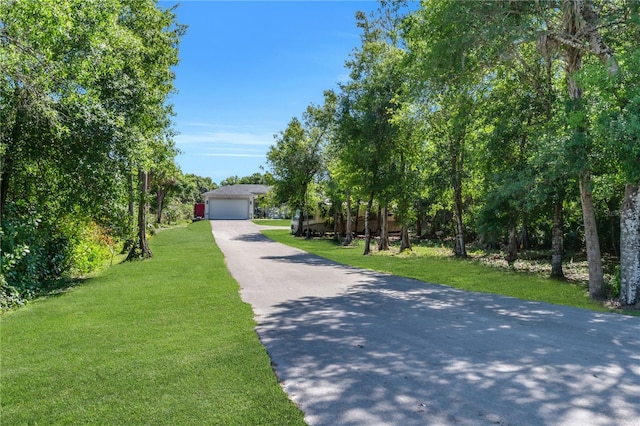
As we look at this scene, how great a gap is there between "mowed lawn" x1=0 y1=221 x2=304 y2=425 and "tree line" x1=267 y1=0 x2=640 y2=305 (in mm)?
7083

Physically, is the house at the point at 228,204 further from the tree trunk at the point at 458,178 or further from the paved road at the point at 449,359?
the paved road at the point at 449,359

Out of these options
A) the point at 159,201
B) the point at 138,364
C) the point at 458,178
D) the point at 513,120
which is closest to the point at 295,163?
the point at 458,178

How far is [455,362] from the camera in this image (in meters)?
5.13

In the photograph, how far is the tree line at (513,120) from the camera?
9016mm

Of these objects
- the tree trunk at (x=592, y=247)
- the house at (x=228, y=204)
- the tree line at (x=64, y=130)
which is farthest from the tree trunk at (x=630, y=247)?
the house at (x=228, y=204)

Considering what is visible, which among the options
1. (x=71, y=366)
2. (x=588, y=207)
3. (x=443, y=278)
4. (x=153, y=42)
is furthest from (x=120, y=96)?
(x=588, y=207)

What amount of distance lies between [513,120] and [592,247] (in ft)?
14.8

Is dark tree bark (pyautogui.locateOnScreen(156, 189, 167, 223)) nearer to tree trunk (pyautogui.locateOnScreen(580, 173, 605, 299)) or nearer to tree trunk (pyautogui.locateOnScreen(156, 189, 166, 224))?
tree trunk (pyautogui.locateOnScreen(156, 189, 166, 224))

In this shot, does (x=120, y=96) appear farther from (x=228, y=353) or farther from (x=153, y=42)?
(x=228, y=353)

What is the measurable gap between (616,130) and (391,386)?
6.11 meters

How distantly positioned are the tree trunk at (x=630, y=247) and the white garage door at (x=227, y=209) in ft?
179

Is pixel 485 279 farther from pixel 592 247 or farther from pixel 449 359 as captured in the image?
pixel 449 359

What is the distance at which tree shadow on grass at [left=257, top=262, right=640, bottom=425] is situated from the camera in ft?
12.8

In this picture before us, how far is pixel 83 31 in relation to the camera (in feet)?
28.3
